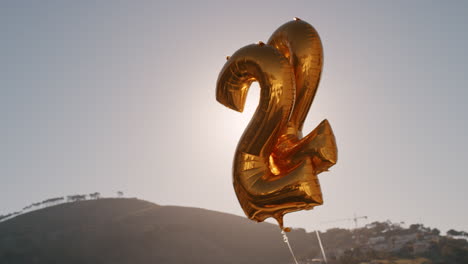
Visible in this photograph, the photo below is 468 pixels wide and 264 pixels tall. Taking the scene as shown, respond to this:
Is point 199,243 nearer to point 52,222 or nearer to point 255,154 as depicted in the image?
point 52,222

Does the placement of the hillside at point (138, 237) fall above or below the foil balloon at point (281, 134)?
below

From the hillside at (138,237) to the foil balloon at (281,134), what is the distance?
2732 inches

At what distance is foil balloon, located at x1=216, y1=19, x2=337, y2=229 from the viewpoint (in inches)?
81.7

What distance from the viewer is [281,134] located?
88.8 inches

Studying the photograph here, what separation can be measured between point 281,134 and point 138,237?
3158 inches

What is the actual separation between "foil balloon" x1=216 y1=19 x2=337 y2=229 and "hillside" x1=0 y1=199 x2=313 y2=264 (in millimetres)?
69384

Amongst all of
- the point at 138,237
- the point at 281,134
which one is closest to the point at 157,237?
the point at 138,237

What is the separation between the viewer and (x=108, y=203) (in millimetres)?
105062

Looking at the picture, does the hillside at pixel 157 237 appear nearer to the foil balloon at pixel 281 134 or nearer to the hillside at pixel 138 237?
the hillside at pixel 138 237

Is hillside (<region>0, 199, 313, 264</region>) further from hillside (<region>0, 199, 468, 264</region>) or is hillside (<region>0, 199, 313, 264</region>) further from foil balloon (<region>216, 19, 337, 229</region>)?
foil balloon (<region>216, 19, 337, 229</region>)

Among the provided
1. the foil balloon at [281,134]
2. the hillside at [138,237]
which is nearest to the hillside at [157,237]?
the hillside at [138,237]

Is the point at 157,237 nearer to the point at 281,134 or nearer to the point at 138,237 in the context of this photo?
the point at 138,237

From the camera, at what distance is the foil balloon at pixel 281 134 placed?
2.08m

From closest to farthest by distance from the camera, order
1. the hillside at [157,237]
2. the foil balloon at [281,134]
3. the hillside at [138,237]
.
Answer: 1. the foil balloon at [281,134]
2. the hillside at [157,237]
3. the hillside at [138,237]
